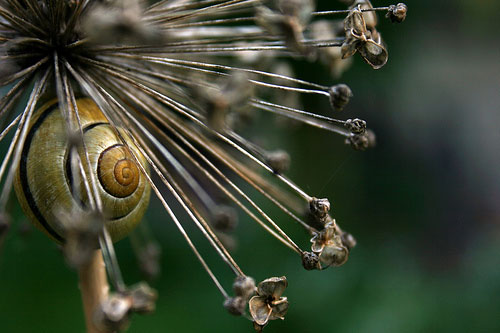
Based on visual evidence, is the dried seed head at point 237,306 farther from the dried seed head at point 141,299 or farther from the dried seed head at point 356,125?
the dried seed head at point 356,125

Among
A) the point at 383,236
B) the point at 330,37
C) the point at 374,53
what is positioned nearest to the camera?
the point at 374,53

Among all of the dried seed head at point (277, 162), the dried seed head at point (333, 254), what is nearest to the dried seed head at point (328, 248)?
the dried seed head at point (333, 254)

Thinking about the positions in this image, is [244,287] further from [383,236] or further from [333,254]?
[383,236]

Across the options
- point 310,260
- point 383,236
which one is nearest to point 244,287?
point 310,260

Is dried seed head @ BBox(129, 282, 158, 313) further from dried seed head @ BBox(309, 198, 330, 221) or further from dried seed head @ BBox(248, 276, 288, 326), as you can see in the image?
dried seed head @ BBox(309, 198, 330, 221)

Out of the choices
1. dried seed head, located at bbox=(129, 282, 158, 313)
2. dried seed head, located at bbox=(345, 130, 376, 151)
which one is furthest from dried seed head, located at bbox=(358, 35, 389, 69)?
A: dried seed head, located at bbox=(129, 282, 158, 313)
